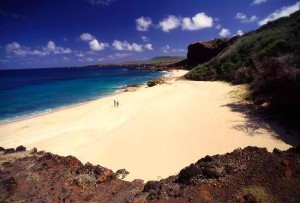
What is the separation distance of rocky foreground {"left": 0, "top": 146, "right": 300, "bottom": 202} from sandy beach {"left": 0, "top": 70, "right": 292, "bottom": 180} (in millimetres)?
2360

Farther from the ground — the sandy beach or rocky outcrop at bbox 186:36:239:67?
rocky outcrop at bbox 186:36:239:67

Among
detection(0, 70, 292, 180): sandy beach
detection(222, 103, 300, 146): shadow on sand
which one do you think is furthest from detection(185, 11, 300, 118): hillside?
detection(0, 70, 292, 180): sandy beach

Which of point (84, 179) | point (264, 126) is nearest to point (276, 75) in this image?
point (264, 126)

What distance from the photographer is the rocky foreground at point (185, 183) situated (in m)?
5.86

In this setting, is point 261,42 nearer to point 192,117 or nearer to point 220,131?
point 192,117

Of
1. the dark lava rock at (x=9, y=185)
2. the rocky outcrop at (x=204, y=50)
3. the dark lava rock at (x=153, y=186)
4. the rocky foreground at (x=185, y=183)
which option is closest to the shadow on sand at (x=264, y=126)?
the rocky foreground at (x=185, y=183)

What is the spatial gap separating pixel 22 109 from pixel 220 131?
23105 mm

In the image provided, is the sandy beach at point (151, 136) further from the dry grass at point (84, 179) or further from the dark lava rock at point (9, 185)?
the dark lava rock at point (9, 185)

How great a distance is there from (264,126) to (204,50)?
71.8 m

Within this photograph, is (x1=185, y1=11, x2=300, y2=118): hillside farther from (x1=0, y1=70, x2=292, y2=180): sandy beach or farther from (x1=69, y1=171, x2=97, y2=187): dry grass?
(x1=69, y1=171, x2=97, y2=187): dry grass

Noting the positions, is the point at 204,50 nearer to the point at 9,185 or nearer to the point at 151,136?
the point at 151,136

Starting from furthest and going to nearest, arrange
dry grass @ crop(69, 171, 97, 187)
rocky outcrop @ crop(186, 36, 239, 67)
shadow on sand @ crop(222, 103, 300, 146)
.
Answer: rocky outcrop @ crop(186, 36, 239, 67) < shadow on sand @ crop(222, 103, 300, 146) < dry grass @ crop(69, 171, 97, 187)

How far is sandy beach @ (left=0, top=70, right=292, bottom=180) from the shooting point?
1047 cm

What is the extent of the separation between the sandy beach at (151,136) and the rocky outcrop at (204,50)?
60265mm
